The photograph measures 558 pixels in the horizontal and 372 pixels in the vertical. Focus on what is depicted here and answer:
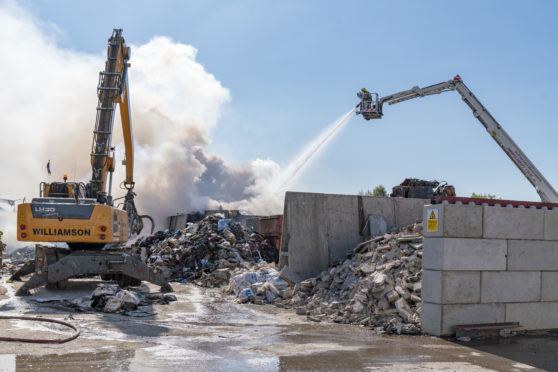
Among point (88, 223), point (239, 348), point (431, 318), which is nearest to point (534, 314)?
point (431, 318)

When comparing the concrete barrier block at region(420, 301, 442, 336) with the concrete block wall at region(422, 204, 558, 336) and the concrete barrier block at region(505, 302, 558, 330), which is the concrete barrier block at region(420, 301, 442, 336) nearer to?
the concrete block wall at region(422, 204, 558, 336)

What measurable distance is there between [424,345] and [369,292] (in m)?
2.63

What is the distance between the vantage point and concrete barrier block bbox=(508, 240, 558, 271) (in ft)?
31.4

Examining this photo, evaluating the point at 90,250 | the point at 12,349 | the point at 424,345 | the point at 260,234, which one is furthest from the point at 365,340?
the point at 260,234

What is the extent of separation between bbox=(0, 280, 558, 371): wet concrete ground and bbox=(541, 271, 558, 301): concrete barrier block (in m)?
0.91

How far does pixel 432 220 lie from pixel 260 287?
5728 millimetres

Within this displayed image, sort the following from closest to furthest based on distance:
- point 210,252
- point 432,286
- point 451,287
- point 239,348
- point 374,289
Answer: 1. point 239,348
2. point 451,287
3. point 432,286
4. point 374,289
5. point 210,252

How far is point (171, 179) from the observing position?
38.3 meters

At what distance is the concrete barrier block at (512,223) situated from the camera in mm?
9406

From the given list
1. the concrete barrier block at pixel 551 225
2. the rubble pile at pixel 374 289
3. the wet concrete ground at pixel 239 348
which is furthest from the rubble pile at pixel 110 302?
the concrete barrier block at pixel 551 225

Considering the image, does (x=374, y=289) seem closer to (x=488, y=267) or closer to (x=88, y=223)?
(x=488, y=267)

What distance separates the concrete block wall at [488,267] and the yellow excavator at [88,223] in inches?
296

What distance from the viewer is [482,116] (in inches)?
729

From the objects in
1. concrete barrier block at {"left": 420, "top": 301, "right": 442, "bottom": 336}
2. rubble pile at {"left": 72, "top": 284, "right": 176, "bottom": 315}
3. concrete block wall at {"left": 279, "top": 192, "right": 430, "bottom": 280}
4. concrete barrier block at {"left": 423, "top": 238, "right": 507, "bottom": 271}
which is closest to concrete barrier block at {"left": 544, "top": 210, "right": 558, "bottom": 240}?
concrete barrier block at {"left": 423, "top": 238, "right": 507, "bottom": 271}
